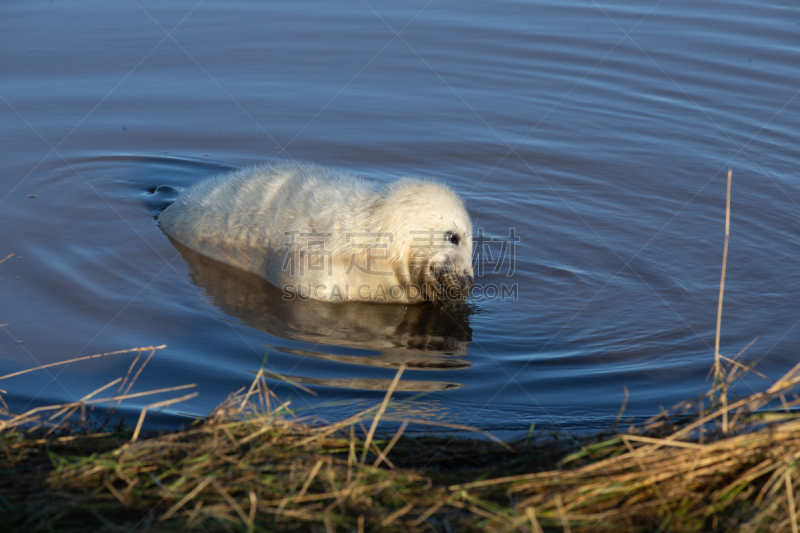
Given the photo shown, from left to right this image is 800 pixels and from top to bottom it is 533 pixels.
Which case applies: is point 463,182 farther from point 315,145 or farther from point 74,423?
point 74,423

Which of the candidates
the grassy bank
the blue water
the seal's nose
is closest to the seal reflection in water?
the blue water

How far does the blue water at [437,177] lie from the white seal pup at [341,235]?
20 centimetres

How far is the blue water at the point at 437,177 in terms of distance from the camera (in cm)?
461

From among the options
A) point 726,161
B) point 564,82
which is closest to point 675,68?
point 564,82

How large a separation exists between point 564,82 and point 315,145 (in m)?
3.45

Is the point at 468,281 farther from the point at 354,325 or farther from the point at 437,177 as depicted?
the point at 437,177

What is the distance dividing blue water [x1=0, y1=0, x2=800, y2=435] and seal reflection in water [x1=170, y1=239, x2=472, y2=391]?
0.07 ft

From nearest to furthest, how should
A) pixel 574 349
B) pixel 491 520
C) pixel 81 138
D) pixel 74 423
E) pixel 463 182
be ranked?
pixel 491 520 < pixel 74 423 < pixel 574 349 < pixel 463 182 < pixel 81 138

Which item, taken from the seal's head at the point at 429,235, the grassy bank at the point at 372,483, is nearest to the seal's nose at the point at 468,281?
the seal's head at the point at 429,235

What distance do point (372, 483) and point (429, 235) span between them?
258cm

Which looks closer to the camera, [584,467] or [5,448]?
[584,467]

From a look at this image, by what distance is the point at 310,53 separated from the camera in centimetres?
973

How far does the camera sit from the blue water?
4605 millimetres

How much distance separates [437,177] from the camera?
739cm
